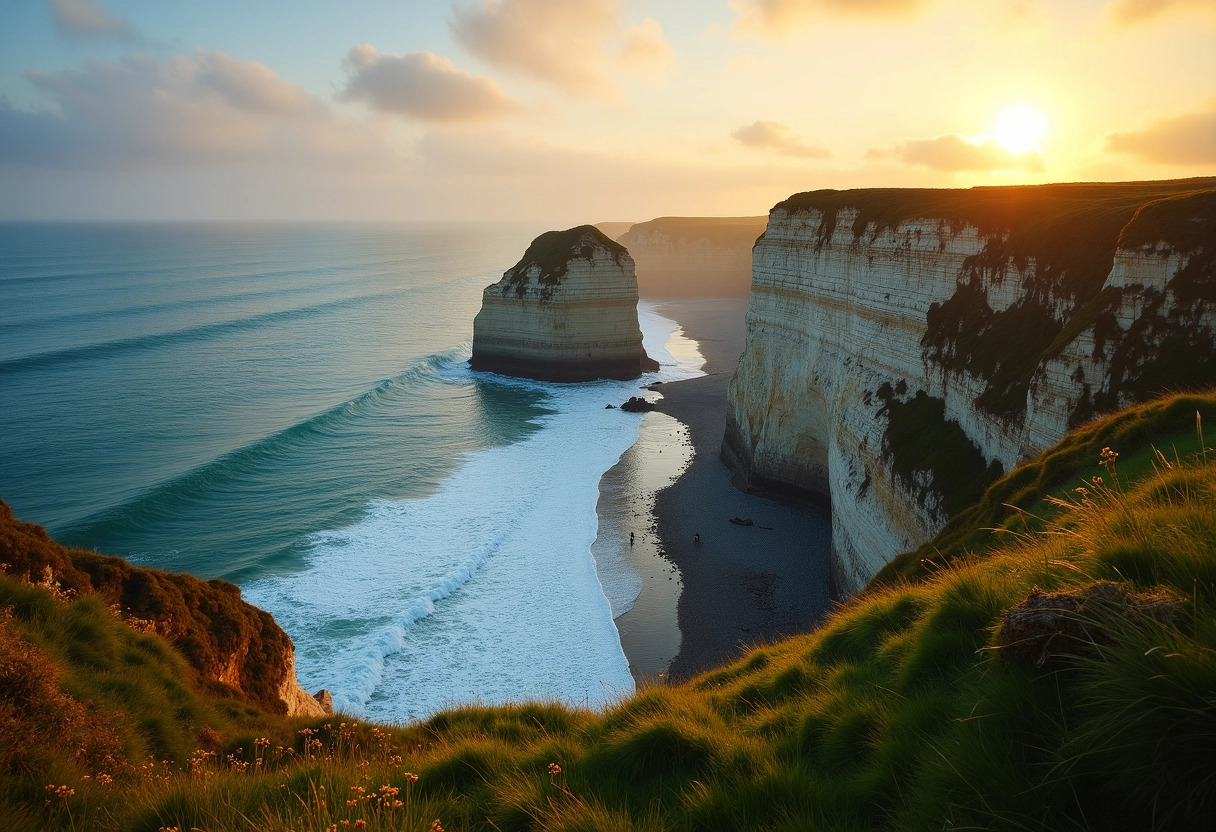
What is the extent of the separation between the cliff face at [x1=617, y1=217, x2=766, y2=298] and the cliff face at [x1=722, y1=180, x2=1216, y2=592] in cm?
10056

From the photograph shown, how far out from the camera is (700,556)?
25.0 metres

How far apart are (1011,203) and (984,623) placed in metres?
19.3

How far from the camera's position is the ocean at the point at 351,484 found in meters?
19.4

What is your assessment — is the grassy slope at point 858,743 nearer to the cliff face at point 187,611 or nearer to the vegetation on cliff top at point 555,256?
the cliff face at point 187,611

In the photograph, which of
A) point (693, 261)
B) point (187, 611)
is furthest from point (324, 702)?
point (693, 261)

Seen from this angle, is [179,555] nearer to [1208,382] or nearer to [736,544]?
[736,544]

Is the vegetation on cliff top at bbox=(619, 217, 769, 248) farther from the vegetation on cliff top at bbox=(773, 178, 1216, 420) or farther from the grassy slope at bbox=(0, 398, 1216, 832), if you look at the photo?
the grassy slope at bbox=(0, 398, 1216, 832)

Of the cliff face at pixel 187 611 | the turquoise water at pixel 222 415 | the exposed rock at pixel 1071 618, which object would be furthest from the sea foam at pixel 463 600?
the exposed rock at pixel 1071 618

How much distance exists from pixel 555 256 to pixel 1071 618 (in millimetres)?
54999

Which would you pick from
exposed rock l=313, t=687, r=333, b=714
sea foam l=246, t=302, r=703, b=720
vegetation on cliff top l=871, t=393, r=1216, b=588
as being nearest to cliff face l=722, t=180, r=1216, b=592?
vegetation on cliff top l=871, t=393, r=1216, b=588

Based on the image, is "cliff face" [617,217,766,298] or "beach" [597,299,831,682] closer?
"beach" [597,299,831,682]

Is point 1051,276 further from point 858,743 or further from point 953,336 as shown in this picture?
point 858,743

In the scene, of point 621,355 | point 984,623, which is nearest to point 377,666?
point 984,623

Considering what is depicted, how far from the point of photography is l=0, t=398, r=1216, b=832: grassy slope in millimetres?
3234
